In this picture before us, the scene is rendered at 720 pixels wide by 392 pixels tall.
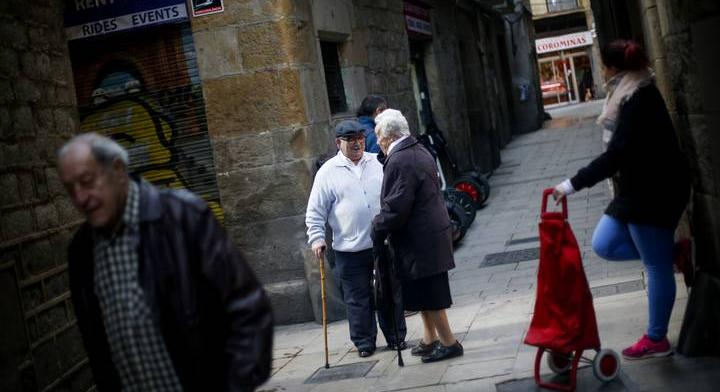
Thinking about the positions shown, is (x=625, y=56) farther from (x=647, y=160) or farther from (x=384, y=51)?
(x=384, y=51)

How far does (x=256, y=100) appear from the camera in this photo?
10.3 m

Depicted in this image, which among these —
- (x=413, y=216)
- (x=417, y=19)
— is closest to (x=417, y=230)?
(x=413, y=216)

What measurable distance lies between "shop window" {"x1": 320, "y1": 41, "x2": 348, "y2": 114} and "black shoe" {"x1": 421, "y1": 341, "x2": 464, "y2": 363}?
4.55m

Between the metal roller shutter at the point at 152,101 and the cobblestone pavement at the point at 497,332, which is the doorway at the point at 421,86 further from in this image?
the metal roller shutter at the point at 152,101

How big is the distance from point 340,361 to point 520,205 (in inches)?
334

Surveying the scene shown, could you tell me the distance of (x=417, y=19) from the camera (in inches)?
664

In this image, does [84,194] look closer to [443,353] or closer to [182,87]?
[443,353]

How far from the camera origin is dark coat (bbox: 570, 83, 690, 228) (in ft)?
19.7

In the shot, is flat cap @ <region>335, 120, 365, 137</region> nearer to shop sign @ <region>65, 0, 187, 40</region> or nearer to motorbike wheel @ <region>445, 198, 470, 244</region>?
shop sign @ <region>65, 0, 187, 40</region>

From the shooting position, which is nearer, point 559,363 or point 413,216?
point 559,363

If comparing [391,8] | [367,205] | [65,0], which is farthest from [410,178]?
[391,8]

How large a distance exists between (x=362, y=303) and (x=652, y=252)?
2.81 meters

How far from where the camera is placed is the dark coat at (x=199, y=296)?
3410 millimetres

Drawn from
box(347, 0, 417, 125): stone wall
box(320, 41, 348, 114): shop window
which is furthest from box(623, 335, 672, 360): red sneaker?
box(347, 0, 417, 125): stone wall
